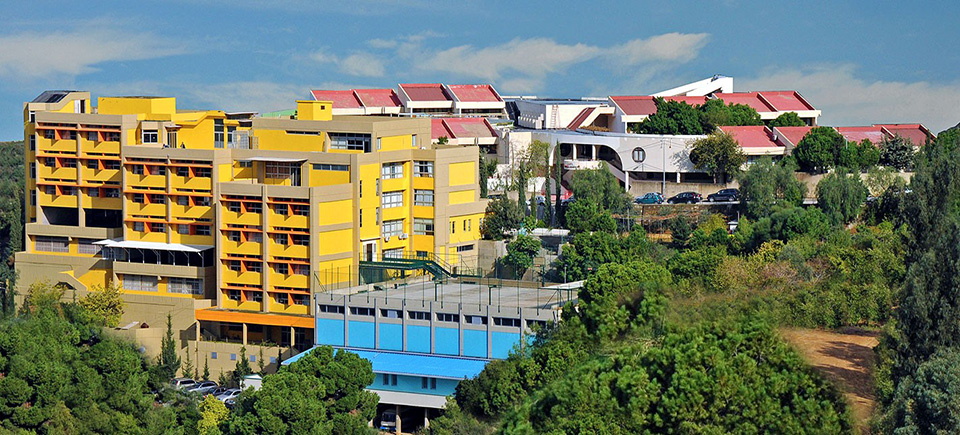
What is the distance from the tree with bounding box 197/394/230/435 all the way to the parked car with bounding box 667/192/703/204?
31.7 m

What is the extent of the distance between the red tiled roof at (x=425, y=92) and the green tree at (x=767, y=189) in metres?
28.7

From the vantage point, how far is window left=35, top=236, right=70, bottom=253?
67250 mm

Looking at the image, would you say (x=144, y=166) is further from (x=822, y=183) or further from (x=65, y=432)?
(x=822, y=183)

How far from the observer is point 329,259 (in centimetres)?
6009

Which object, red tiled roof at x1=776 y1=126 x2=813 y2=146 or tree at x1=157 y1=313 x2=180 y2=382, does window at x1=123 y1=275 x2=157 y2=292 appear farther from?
red tiled roof at x1=776 y1=126 x2=813 y2=146

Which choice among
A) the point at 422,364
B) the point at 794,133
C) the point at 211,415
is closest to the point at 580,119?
the point at 794,133

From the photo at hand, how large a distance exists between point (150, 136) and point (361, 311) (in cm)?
1416

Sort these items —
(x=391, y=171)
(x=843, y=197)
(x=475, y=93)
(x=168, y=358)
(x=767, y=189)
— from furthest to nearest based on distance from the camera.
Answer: (x=475, y=93) → (x=767, y=189) → (x=843, y=197) → (x=391, y=171) → (x=168, y=358)

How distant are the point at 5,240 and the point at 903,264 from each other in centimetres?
4750

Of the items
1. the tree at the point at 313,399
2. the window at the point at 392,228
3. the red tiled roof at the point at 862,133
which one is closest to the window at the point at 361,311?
the tree at the point at 313,399

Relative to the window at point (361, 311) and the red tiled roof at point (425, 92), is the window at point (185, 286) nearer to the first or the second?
the window at point (361, 311)

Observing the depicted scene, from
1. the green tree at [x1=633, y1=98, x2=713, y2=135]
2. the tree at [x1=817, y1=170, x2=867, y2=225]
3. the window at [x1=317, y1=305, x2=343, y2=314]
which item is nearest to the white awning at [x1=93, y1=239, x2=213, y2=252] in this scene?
the window at [x1=317, y1=305, x2=343, y2=314]

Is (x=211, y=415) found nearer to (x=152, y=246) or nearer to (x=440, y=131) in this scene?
(x=152, y=246)

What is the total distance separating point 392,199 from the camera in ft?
212
